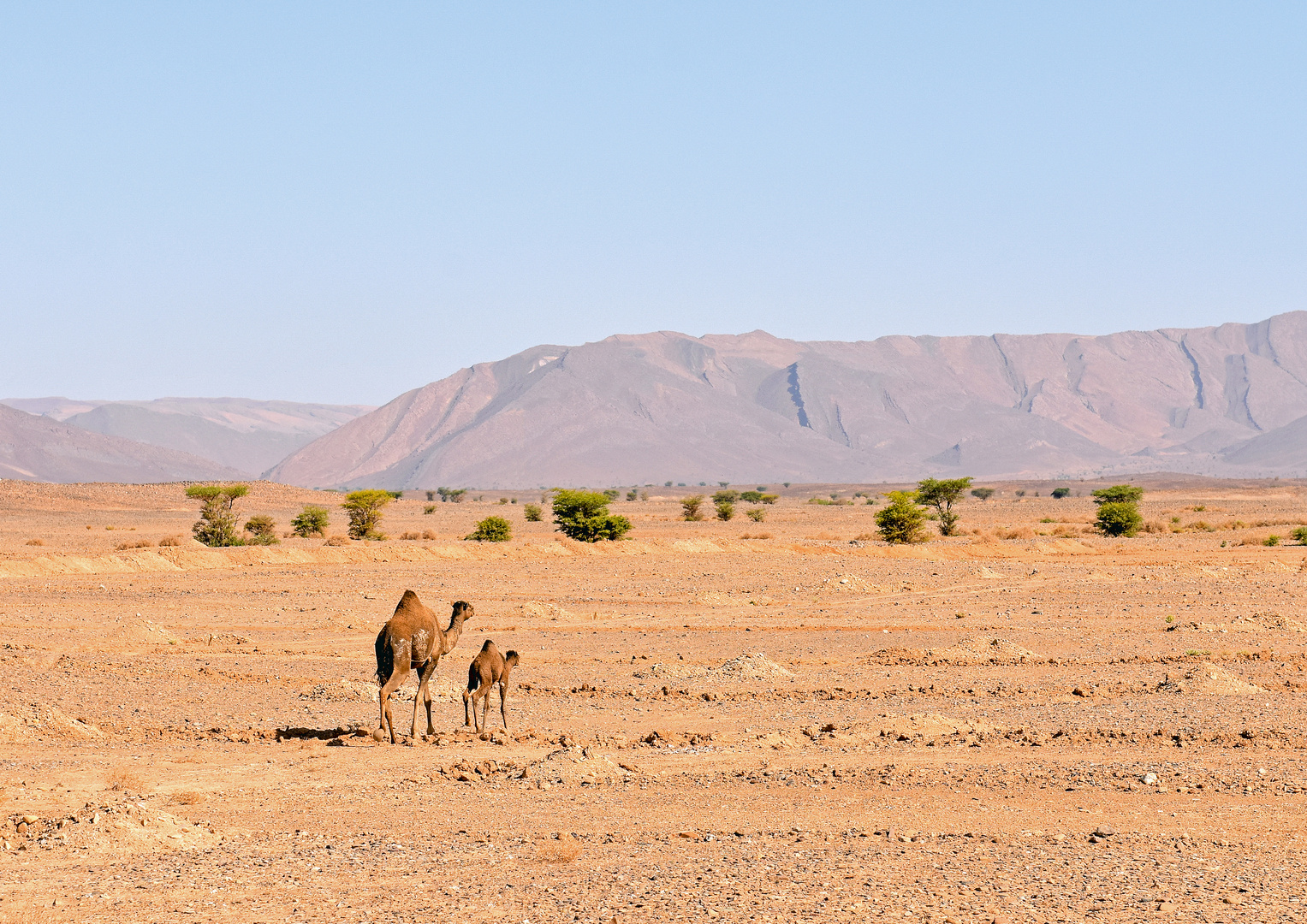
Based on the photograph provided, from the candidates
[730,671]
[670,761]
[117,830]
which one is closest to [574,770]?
[670,761]

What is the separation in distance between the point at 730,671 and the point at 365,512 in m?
41.5

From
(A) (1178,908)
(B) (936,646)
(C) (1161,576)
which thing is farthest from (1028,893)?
(C) (1161,576)

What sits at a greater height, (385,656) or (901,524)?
(385,656)

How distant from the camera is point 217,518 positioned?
5197cm

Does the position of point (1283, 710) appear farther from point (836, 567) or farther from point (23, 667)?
point (836, 567)

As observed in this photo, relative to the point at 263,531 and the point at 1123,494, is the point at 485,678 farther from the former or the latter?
the point at 1123,494

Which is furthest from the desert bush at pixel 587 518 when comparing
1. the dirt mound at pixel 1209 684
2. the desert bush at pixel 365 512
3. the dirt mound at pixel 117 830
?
the dirt mound at pixel 117 830

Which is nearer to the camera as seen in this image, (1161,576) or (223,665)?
(223,665)

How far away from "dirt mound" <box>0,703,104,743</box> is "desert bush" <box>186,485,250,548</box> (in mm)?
35952

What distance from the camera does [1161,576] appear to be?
3634 centimetres

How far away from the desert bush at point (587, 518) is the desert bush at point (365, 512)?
8.18 metres

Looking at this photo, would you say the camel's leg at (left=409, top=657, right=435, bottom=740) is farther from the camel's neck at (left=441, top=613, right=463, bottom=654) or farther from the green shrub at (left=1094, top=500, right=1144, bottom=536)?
the green shrub at (left=1094, top=500, right=1144, bottom=536)

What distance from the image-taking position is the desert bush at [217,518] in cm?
5094

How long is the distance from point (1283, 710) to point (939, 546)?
32.0 meters
